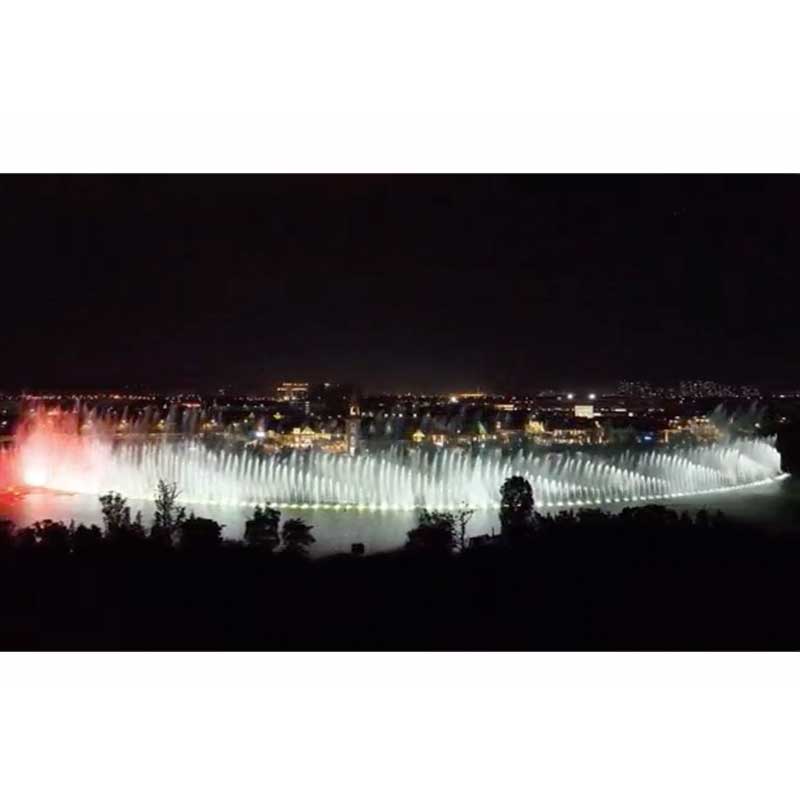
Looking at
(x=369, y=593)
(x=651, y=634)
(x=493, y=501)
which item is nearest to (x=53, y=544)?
(x=369, y=593)

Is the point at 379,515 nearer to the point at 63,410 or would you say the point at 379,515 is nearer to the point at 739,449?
the point at 739,449

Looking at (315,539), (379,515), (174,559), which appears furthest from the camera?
(379,515)

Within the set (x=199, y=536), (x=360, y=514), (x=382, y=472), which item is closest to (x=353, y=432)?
(x=382, y=472)

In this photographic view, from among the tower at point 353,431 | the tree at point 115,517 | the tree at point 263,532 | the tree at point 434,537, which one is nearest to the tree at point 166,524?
the tree at point 115,517

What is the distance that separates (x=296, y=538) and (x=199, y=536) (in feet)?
3.69

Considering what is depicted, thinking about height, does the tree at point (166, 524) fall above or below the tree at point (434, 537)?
below

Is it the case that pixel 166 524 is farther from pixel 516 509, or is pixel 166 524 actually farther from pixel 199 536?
pixel 516 509

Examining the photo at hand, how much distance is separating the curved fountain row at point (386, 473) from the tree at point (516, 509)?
4.25 ft

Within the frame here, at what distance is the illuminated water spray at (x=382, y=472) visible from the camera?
15.3 meters

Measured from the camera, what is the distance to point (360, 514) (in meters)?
13.5

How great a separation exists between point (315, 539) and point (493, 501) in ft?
14.4

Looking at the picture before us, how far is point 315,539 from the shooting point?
11.0 metres

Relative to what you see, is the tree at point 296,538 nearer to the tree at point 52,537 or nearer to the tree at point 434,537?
the tree at point 434,537

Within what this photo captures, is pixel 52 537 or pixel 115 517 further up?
pixel 52 537
